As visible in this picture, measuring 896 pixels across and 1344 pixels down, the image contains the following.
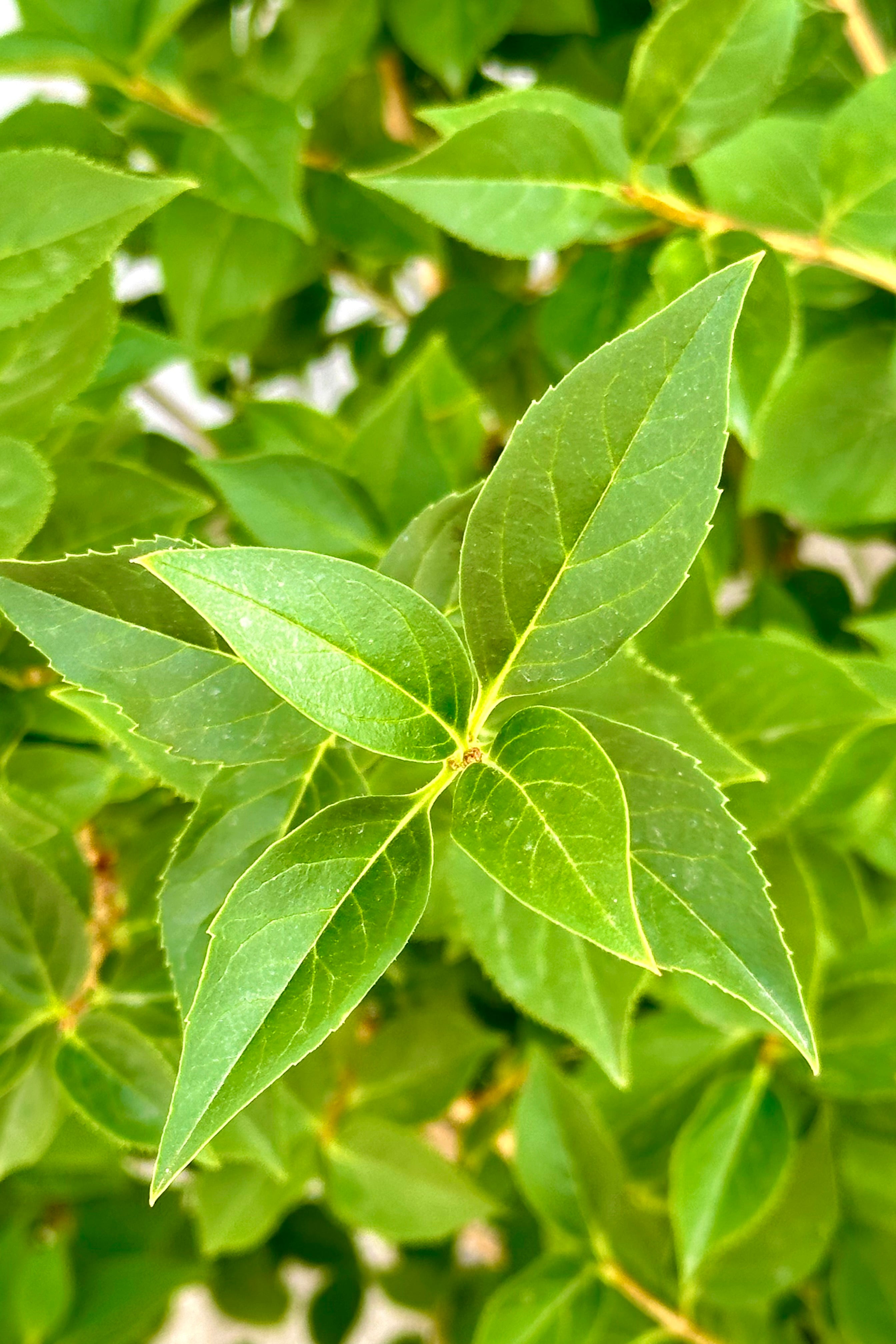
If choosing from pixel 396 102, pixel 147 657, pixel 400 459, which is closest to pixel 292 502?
pixel 400 459

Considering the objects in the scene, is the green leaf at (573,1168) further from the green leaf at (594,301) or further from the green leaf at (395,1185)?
the green leaf at (594,301)

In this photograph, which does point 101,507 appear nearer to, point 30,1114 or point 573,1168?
point 30,1114

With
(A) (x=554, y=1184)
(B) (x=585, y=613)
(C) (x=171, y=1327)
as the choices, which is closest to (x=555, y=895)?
(B) (x=585, y=613)

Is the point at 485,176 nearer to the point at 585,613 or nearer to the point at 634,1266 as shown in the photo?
the point at 585,613

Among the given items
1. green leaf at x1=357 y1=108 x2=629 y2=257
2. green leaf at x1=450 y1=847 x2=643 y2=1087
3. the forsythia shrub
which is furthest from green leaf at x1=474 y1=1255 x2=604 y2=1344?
green leaf at x1=357 y1=108 x2=629 y2=257

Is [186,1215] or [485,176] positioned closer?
[485,176]
